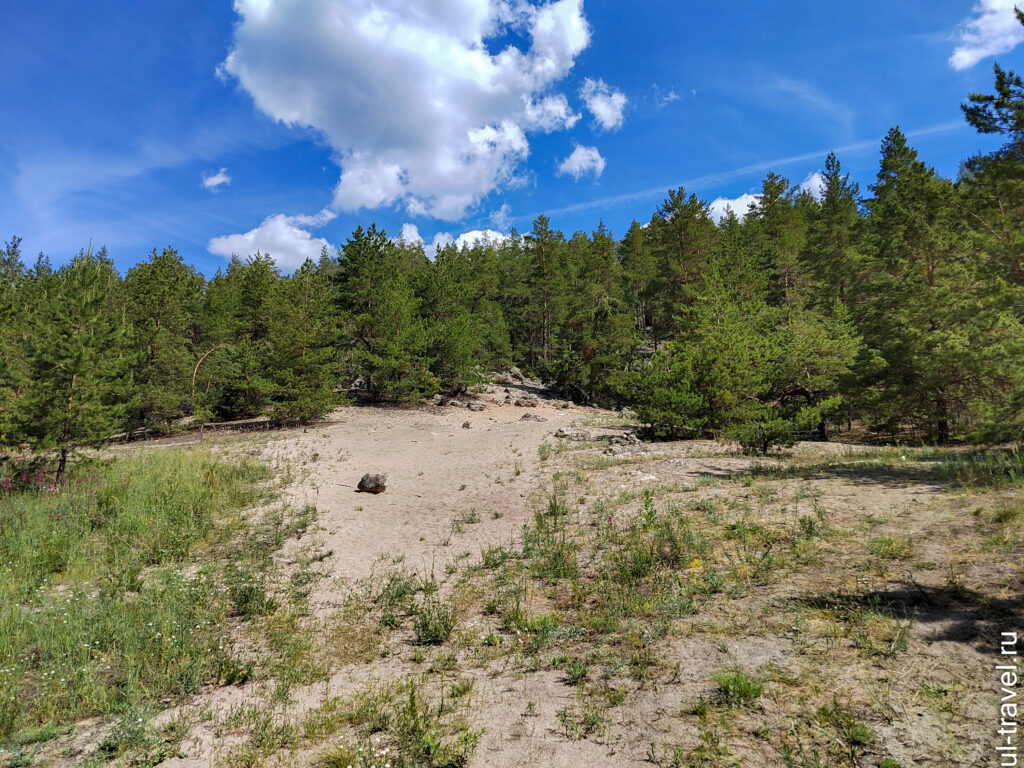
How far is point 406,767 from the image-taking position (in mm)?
2949

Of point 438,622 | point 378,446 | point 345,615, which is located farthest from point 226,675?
point 378,446

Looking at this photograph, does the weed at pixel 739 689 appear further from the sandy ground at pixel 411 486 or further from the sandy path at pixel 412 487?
the sandy ground at pixel 411 486

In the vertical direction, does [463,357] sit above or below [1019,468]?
Result: above

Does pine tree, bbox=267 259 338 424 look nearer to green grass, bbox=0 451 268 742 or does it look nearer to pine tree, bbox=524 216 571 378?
green grass, bbox=0 451 268 742

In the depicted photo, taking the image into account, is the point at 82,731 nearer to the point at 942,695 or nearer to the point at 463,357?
the point at 942,695

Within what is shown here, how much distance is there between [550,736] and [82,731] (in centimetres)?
390

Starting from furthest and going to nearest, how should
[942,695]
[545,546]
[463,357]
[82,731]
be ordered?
1. [463,357]
2. [545,546]
3. [82,731]
4. [942,695]

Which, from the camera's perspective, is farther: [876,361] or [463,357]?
[463,357]

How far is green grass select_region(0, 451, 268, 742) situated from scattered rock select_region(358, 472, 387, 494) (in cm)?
239

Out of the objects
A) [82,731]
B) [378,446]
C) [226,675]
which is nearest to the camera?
[82,731]

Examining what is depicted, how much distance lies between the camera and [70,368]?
11180 millimetres

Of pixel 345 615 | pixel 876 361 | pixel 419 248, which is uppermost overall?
pixel 419 248

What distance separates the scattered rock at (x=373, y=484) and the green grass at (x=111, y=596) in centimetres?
239

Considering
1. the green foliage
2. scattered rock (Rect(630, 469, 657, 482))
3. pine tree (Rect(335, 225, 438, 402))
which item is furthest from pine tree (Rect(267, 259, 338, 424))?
scattered rock (Rect(630, 469, 657, 482))
